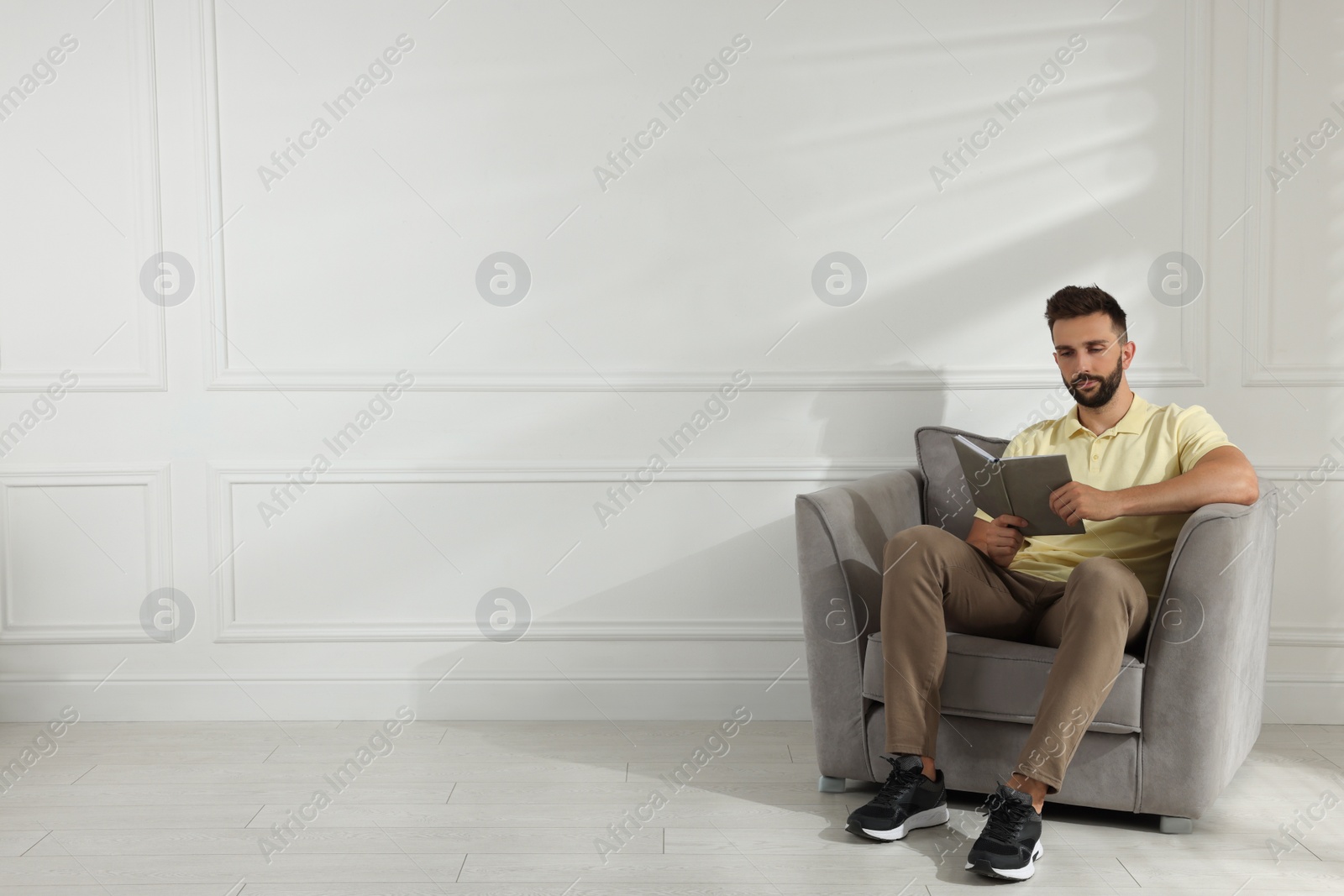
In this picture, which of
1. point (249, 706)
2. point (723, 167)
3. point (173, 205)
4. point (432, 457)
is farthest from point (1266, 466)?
point (173, 205)

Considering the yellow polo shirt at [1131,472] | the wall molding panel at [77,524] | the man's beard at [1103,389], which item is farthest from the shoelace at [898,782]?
the wall molding panel at [77,524]

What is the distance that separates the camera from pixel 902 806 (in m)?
2.15

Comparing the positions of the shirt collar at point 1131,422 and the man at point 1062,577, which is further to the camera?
the shirt collar at point 1131,422

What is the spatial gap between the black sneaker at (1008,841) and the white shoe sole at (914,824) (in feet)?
0.47

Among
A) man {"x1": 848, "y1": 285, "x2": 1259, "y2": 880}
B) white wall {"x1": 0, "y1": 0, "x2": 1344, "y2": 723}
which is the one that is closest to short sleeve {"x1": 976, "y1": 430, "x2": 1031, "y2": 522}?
man {"x1": 848, "y1": 285, "x2": 1259, "y2": 880}

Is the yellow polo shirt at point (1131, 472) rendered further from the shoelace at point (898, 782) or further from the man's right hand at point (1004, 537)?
the shoelace at point (898, 782)

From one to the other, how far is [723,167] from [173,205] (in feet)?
5.60

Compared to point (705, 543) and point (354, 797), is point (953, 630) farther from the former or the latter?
point (354, 797)

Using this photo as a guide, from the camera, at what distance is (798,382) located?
9.96 feet

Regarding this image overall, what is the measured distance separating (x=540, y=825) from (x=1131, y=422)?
171 cm

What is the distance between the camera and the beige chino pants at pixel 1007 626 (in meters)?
2.03

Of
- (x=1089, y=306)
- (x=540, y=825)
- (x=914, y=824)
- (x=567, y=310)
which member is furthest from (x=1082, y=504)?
(x=567, y=310)

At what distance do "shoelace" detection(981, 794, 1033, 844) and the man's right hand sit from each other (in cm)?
57

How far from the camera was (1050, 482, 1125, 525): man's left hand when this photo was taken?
2.16 meters
